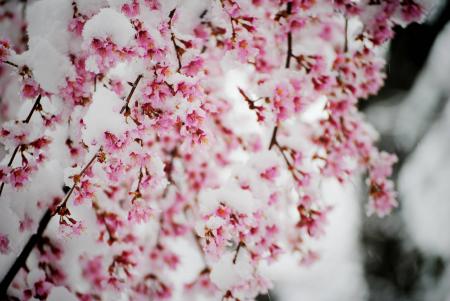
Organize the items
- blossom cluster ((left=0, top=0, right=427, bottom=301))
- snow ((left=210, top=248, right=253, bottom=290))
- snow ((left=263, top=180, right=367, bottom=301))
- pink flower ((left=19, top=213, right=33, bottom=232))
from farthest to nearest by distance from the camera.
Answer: snow ((left=263, top=180, right=367, bottom=301)), pink flower ((left=19, top=213, right=33, bottom=232)), snow ((left=210, top=248, right=253, bottom=290)), blossom cluster ((left=0, top=0, right=427, bottom=301))

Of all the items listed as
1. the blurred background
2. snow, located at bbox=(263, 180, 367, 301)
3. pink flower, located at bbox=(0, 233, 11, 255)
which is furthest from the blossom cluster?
snow, located at bbox=(263, 180, 367, 301)

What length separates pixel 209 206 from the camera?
1.68 m

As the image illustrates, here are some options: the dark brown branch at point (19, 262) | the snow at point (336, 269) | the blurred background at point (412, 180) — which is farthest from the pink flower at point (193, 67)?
the snow at point (336, 269)

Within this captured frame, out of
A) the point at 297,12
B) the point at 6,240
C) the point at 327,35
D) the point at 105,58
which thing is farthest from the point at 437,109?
the point at 6,240

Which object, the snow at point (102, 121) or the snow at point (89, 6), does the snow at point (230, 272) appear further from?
the snow at point (89, 6)

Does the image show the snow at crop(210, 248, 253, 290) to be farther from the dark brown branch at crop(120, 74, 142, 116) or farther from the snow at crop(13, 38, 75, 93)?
the snow at crop(13, 38, 75, 93)

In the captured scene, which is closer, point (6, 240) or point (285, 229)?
point (6, 240)

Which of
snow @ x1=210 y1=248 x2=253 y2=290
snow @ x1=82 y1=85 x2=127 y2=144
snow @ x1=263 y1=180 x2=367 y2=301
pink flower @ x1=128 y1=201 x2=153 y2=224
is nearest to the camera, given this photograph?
snow @ x1=82 y1=85 x2=127 y2=144

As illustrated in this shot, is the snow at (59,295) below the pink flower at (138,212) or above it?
below

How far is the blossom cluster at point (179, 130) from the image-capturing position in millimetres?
1480

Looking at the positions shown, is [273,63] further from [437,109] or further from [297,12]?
[437,109]

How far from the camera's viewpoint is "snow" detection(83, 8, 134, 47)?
4.46ft

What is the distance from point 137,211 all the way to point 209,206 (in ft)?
1.07

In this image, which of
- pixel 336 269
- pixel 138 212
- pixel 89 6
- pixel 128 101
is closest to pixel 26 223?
pixel 138 212
